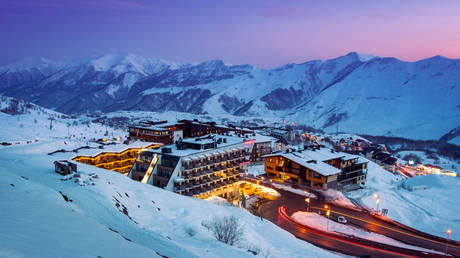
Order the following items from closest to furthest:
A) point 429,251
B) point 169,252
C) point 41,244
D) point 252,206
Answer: point 41,244
point 169,252
point 429,251
point 252,206

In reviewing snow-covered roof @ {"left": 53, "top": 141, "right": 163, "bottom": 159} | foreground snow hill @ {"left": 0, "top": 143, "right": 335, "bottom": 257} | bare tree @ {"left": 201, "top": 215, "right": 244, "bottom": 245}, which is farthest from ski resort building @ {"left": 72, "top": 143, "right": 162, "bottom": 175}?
bare tree @ {"left": 201, "top": 215, "right": 244, "bottom": 245}

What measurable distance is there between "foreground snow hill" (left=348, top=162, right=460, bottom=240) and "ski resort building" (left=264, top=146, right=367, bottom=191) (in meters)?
5.10

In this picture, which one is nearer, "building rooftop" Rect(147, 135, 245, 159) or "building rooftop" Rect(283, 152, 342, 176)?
"building rooftop" Rect(147, 135, 245, 159)

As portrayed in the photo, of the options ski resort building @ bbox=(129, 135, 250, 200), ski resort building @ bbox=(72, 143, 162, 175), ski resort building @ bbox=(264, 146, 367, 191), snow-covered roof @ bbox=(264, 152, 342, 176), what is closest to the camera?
ski resort building @ bbox=(129, 135, 250, 200)

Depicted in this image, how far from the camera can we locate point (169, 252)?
62.3 feet

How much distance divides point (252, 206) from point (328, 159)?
29537 mm

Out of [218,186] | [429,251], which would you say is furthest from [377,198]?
[218,186]

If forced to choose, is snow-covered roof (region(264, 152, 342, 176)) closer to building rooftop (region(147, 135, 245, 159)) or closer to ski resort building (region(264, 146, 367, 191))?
ski resort building (region(264, 146, 367, 191))

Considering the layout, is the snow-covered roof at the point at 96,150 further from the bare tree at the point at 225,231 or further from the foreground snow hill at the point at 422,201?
the foreground snow hill at the point at 422,201


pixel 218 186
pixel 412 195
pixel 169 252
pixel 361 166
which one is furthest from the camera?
pixel 361 166

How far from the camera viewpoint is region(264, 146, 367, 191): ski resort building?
74.6m

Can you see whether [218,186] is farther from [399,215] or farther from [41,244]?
[41,244]

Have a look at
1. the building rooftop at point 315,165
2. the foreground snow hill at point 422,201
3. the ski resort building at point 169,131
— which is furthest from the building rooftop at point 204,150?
the ski resort building at point 169,131

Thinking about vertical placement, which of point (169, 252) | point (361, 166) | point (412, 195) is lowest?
point (412, 195)
